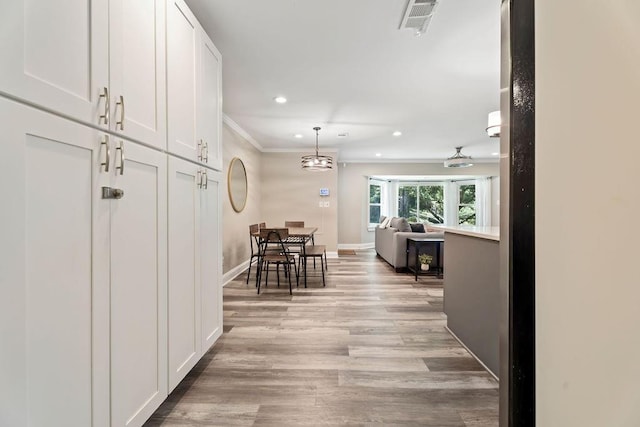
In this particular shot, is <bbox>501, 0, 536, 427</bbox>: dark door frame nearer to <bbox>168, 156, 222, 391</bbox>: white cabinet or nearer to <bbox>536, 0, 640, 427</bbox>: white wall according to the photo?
<bbox>536, 0, 640, 427</bbox>: white wall

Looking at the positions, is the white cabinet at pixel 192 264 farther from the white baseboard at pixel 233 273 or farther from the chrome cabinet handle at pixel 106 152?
the white baseboard at pixel 233 273

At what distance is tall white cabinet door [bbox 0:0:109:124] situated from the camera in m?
0.74

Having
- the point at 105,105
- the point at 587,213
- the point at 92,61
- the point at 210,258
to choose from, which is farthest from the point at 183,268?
the point at 587,213

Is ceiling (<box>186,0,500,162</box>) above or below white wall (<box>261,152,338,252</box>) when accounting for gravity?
above

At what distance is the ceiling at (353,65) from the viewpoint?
1.94 m

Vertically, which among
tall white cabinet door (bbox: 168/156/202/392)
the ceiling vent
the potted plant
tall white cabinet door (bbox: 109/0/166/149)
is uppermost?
the ceiling vent

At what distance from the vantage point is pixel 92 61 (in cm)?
97

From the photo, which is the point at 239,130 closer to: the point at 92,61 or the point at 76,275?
the point at 92,61

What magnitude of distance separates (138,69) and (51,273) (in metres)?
0.86

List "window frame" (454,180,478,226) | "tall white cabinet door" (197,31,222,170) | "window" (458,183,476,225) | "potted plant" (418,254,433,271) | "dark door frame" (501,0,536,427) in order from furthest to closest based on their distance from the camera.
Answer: "window" (458,183,476,225) < "window frame" (454,180,478,226) < "potted plant" (418,254,433,271) < "tall white cabinet door" (197,31,222,170) < "dark door frame" (501,0,536,427)

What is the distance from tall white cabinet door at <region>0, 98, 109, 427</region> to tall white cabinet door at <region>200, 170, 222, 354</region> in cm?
78

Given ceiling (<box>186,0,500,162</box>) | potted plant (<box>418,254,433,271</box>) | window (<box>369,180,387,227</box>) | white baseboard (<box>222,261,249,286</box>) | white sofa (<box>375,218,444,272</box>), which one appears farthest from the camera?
window (<box>369,180,387,227</box>)

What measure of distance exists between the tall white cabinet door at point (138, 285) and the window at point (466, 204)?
8945mm

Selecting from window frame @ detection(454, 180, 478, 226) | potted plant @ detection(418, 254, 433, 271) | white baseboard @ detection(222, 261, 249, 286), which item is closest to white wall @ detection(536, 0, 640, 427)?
white baseboard @ detection(222, 261, 249, 286)
